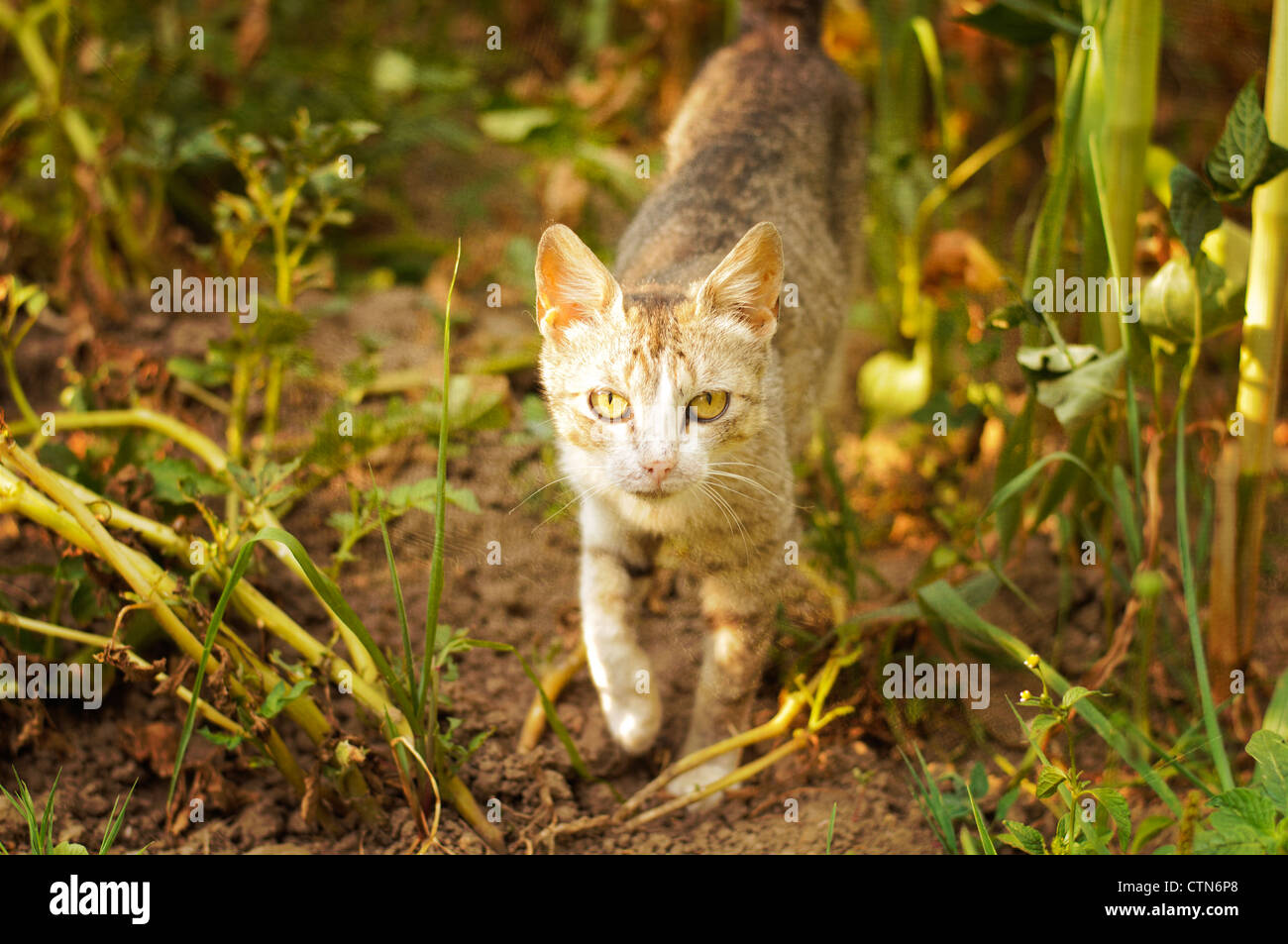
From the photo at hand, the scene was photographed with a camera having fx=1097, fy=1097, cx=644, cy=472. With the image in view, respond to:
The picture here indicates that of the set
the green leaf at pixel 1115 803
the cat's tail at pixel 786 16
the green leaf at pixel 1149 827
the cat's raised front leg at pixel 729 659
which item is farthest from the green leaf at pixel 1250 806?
the cat's tail at pixel 786 16

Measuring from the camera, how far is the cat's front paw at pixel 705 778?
109 inches

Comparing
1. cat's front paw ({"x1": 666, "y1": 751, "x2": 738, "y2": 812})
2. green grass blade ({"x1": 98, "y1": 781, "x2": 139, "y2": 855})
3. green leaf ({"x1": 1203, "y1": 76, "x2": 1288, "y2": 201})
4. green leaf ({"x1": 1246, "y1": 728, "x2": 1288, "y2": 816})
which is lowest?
cat's front paw ({"x1": 666, "y1": 751, "x2": 738, "y2": 812})

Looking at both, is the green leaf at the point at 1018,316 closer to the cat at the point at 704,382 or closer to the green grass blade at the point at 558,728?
the cat at the point at 704,382

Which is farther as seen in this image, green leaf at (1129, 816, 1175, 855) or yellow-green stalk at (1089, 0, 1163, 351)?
yellow-green stalk at (1089, 0, 1163, 351)

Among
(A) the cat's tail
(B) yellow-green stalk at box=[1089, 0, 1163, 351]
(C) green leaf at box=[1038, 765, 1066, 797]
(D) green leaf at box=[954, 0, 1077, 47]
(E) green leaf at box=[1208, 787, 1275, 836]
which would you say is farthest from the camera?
(A) the cat's tail

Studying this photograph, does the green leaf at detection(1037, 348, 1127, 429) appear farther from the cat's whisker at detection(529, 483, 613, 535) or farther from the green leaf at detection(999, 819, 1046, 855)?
the cat's whisker at detection(529, 483, 613, 535)

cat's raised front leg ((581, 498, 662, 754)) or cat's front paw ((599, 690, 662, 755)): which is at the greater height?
cat's raised front leg ((581, 498, 662, 754))

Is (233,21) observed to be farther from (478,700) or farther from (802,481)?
(478,700)

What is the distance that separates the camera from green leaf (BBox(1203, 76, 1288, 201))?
2.36 meters

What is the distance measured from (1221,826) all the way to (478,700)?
1.72 meters

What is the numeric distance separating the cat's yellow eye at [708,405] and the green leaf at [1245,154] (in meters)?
1.19

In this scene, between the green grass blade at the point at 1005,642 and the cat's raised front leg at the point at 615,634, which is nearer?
the green grass blade at the point at 1005,642

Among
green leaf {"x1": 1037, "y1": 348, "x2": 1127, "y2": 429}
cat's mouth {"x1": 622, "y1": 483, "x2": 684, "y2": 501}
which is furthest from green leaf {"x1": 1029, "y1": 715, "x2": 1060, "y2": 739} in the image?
cat's mouth {"x1": 622, "y1": 483, "x2": 684, "y2": 501}

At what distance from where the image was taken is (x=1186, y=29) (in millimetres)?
4828
